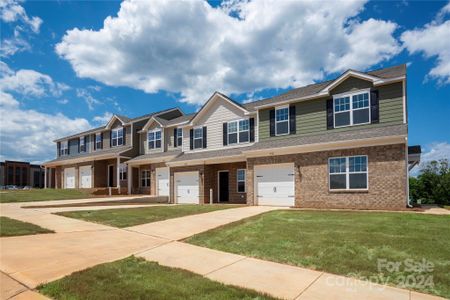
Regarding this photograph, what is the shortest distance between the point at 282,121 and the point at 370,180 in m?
6.54

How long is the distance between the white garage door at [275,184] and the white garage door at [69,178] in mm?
25333

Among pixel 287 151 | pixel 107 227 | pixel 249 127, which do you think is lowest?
pixel 107 227

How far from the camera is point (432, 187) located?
2252 centimetres

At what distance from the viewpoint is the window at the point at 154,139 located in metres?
28.9

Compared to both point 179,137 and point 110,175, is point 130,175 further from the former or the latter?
point 179,137

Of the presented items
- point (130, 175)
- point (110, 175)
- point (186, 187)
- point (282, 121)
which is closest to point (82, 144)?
point (110, 175)

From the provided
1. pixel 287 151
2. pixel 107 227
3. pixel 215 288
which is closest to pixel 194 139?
pixel 287 151

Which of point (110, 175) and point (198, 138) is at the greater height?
point (198, 138)

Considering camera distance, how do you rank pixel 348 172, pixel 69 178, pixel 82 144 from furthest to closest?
1. pixel 82 144
2. pixel 69 178
3. pixel 348 172

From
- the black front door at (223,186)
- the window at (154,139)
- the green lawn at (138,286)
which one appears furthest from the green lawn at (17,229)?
the window at (154,139)

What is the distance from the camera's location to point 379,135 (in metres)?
13.3

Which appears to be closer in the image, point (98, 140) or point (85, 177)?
point (85, 177)

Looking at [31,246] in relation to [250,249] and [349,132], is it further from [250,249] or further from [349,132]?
[349,132]

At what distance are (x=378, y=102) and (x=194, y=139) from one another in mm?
13490
